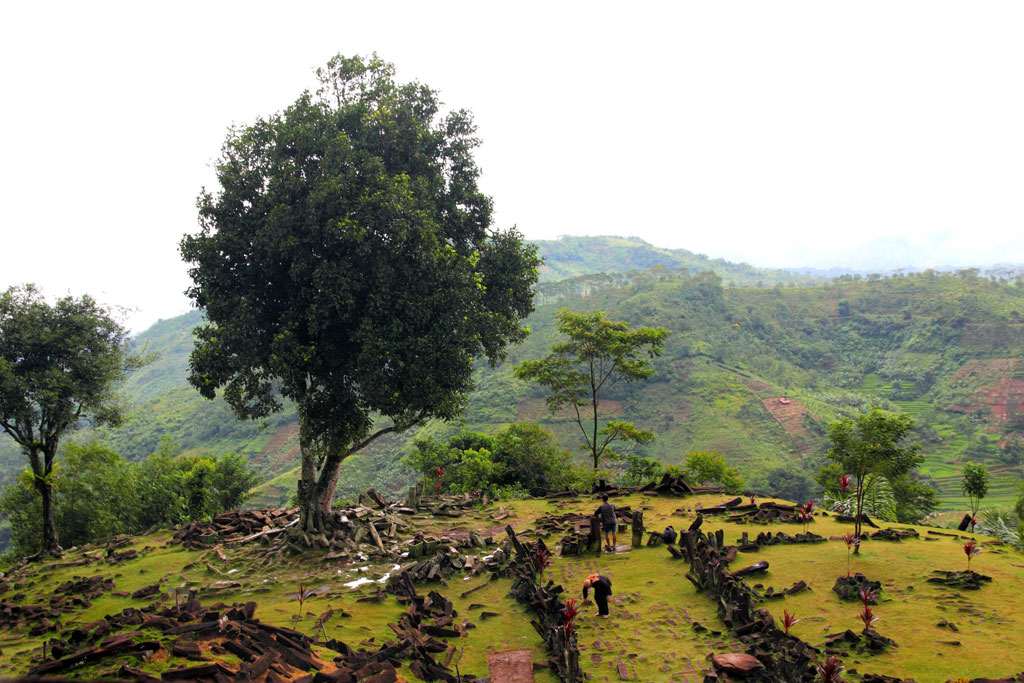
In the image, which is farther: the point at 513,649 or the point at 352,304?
the point at 352,304

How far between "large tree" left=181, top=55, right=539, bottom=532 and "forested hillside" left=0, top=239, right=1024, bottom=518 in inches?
2007

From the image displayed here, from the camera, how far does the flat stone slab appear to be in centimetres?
835

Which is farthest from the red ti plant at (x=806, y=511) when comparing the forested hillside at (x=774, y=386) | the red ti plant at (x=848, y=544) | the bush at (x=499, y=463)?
the forested hillside at (x=774, y=386)

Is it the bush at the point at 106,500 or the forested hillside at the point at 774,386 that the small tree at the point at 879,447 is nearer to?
the bush at the point at 106,500

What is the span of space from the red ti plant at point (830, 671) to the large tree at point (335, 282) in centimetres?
1015

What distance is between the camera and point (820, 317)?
10431 centimetres

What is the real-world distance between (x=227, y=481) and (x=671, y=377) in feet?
223

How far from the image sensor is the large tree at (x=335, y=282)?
1387cm

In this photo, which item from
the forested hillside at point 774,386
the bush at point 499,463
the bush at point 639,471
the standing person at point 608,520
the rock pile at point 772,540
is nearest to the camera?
the rock pile at point 772,540

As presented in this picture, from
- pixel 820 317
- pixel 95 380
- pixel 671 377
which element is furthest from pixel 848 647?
pixel 820 317

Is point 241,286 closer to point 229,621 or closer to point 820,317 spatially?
point 229,621

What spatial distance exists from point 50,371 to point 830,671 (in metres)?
22.9

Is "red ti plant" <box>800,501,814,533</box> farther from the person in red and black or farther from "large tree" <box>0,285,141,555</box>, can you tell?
"large tree" <box>0,285,141,555</box>

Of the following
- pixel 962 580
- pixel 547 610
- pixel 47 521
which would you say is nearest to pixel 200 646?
pixel 547 610
